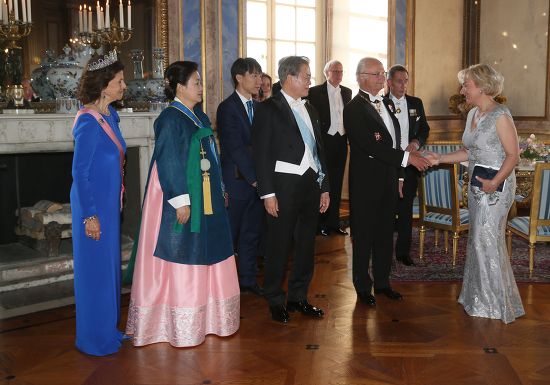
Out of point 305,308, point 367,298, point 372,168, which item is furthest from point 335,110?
point 305,308

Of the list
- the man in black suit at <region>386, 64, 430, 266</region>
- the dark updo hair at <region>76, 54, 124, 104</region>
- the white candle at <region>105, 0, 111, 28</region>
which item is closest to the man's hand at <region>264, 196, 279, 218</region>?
the dark updo hair at <region>76, 54, 124, 104</region>

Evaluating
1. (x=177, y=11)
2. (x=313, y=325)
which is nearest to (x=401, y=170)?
(x=313, y=325)

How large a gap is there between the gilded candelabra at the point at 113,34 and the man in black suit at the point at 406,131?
2.23 m

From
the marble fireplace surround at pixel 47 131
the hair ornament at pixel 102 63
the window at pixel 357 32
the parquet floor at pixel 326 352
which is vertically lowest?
the parquet floor at pixel 326 352

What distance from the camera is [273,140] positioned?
398cm

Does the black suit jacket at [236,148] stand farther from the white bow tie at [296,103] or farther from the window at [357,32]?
the window at [357,32]

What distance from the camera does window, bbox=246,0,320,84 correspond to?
776 centimetres

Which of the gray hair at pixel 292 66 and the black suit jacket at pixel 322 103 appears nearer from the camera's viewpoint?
the gray hair at pixel 292 66

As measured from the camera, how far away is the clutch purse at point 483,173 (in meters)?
4.10

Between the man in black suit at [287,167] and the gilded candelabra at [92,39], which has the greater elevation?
the gilded candelabra at [92,39]

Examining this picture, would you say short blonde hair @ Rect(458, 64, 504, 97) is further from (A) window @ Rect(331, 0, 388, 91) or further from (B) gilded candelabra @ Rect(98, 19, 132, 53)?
(A) window @ Rect(331, 0, 388, 91)

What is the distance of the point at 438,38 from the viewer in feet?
29.0

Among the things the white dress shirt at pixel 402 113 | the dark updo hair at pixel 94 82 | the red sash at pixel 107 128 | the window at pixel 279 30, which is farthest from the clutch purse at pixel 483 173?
the window at pixel 279 30

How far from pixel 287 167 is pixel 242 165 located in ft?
2.08
